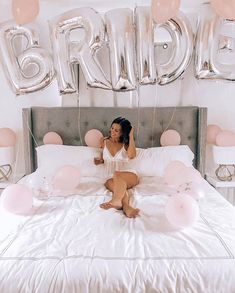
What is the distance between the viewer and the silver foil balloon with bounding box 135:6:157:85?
207 cm

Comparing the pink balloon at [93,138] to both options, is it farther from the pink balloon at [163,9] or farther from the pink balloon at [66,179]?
the pink balloon at [163,9]

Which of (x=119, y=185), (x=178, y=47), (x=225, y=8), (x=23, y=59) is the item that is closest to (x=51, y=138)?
(x=23, y=59)

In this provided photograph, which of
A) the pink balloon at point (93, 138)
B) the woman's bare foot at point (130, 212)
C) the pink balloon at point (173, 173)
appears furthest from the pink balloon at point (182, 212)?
the pink balloon at point (93, 138)

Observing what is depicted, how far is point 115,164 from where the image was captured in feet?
8.87

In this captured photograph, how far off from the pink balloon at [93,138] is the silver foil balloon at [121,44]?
802 millimetres

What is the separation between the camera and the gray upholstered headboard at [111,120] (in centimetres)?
302

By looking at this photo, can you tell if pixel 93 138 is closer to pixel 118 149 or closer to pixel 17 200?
pixel 118 149

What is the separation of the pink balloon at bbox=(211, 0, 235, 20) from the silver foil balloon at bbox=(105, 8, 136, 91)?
0.48m

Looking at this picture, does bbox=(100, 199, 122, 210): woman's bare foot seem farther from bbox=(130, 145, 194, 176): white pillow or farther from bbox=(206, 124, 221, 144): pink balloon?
bbox=(206, 124, 221, 144): pink balloon

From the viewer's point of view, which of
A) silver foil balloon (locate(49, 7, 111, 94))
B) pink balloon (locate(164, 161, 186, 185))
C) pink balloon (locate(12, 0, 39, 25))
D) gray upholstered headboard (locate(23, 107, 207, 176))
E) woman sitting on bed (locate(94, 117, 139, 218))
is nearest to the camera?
pink balloon (locate(12, 0, 39, 25))

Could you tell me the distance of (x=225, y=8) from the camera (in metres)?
1.88

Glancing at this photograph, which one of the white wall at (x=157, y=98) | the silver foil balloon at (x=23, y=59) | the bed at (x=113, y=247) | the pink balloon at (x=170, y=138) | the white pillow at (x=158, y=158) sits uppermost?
the silver foil balloon at (x=23, y=59)

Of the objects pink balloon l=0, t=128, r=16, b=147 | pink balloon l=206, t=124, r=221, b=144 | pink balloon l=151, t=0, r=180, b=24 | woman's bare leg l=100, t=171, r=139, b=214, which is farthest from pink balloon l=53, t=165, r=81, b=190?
pink balloon l=206, t=124, r=221, b=144

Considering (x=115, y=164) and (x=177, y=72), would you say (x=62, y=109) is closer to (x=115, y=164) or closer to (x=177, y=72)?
(x=115, y=164)
